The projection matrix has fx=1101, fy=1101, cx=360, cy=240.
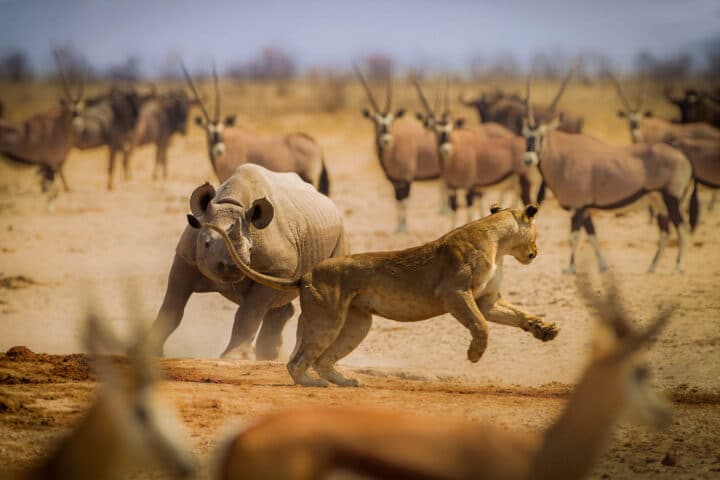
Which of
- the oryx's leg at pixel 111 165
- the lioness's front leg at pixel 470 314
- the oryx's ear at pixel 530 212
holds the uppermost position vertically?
the oryx's ear at pixel 530 212

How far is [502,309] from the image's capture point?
8.59 m

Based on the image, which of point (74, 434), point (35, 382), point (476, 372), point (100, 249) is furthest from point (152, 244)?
point (74, 434)

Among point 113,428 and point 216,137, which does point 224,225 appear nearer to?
point 113,428

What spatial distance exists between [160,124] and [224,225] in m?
22.4

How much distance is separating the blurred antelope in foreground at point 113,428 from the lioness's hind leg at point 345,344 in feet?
13.9

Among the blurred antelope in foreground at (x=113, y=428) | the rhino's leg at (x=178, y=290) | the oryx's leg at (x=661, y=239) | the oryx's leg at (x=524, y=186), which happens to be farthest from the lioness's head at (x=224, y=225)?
the oryx's leg at (x=524, y=186)

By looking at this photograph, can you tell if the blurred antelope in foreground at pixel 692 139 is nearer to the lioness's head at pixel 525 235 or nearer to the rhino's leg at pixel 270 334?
the rhino's leg at pixel 270 334

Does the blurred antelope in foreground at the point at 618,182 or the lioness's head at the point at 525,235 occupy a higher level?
the lioness's head at the point at 525,235

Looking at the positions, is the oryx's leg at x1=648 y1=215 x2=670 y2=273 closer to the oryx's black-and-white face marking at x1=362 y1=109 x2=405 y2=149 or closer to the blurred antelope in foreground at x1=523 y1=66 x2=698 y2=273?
the blurred antelope in foreground at x1=523 y1=66 x2=698 y2=273

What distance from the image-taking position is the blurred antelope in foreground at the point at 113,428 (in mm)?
4211

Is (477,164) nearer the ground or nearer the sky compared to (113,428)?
nearer the ground

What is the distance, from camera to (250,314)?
10.2 metres

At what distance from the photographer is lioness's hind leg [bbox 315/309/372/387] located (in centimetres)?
858

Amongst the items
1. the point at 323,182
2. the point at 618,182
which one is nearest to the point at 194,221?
the point at 618,182
